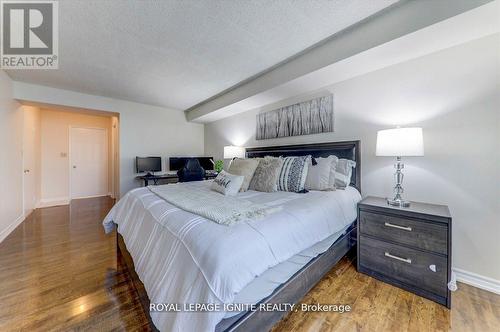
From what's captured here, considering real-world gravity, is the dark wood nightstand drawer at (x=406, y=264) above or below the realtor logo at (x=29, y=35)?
below

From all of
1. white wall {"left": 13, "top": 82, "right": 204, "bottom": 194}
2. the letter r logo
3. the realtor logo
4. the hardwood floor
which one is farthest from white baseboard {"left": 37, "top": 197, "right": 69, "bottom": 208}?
the letter r logo

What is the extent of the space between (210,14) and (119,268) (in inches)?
103

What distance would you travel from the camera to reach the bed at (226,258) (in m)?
0.86

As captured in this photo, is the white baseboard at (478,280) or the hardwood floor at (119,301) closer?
the hardwood floor at (119,301)

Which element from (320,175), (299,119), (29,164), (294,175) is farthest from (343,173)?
(29,164)

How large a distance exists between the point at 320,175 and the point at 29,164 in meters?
5.64

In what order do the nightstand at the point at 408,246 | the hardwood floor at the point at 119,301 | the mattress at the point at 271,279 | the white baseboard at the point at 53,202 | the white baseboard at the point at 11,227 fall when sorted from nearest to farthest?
the mattress at the point at 271,279 < the hardwood floor at the point at 119,301 < the nightstand at the point at 408,246 < the white baseboard at the point at 11,227 < the white baseboard at the point at 53,202

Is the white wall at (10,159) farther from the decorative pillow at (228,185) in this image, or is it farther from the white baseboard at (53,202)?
the decorative pillow at (228,185)

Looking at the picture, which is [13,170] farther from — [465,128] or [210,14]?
[465,128]

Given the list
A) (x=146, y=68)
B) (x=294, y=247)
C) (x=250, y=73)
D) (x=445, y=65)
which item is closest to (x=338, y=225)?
(x=294, y=247)

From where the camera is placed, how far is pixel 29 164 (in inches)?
158

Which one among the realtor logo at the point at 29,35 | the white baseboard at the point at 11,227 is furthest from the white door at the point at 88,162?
the realtor logo at the point at 29,35

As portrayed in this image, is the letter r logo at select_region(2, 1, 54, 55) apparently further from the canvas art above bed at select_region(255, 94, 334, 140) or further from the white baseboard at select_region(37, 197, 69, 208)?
the white baseboard at select_region(37, 197, 69, 208)

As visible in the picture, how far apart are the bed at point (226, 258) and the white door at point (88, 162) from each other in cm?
502
